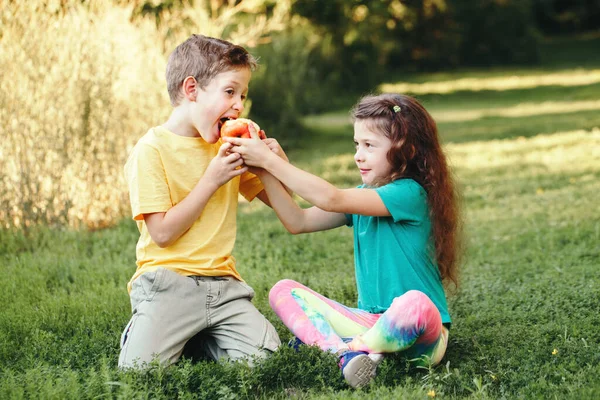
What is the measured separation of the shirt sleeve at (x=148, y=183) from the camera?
11.3ft

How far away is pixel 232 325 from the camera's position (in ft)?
11.8

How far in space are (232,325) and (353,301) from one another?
1.08 meters

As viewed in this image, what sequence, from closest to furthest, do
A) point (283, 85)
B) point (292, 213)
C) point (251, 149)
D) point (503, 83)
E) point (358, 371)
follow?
point (358, 371), point (251, 149), point (292, 213), point (283, 85), point (503, 83)

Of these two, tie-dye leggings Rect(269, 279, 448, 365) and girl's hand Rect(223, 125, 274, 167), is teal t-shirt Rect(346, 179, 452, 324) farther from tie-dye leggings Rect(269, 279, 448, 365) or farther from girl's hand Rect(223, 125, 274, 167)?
girl's hand Rect(223, 125, 274, 167)

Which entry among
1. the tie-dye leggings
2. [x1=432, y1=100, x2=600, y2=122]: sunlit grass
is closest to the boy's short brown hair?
the tie-dye leggings

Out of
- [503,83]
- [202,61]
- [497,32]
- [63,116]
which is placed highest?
[497,32]

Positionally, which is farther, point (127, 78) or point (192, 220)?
point (127, 78)

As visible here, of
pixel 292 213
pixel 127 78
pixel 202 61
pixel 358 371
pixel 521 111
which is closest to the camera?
pixel 358 371

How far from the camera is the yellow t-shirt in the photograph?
11.4 ft

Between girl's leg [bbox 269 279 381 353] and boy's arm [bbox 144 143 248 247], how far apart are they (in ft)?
1.92

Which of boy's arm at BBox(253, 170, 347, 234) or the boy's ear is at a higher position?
the boy's ear

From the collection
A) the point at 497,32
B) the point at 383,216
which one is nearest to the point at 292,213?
the point at 383,216

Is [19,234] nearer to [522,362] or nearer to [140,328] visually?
[140,328]

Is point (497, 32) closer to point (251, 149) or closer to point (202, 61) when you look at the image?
point (202, 61)
